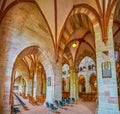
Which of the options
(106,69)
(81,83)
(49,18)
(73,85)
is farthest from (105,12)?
(81,83)

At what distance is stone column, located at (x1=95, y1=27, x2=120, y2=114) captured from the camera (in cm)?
576

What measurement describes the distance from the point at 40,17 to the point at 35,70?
794 cm

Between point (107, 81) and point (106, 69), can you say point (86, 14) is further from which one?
point (107, 81)

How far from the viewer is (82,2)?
25.9 ft

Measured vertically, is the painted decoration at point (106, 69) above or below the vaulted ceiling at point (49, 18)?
below

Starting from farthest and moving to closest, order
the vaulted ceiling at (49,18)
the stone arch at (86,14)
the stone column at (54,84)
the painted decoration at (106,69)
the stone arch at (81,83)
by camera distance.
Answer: the stone arch at (81,83) < the stone column at (54,84) < the stone arch at (86,14) < the vaulted ceiling at (49,18) < the painted decoration at (106,69)

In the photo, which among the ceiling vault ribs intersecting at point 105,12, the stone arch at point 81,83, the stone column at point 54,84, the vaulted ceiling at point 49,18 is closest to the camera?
the ceiling vault ribs intersecting at point 105,12

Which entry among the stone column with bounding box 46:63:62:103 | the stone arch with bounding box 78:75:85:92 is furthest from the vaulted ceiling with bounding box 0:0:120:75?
the stone arch with bounding box 78:75:85:92

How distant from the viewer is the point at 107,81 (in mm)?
6008

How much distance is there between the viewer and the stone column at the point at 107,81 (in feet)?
18.9

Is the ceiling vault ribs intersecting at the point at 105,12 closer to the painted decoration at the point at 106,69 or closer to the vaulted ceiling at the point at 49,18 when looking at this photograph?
the vaulted ceiling at the point at 49,18

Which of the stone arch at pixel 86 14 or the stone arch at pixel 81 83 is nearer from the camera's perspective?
the stone arch at pixel 86 14

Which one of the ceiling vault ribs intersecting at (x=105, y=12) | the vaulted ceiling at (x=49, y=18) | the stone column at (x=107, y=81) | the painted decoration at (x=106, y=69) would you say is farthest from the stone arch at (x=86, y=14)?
the painted decoration at (x=106, y=69)

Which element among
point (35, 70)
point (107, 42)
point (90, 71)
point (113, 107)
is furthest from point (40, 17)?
point (90, 71)
